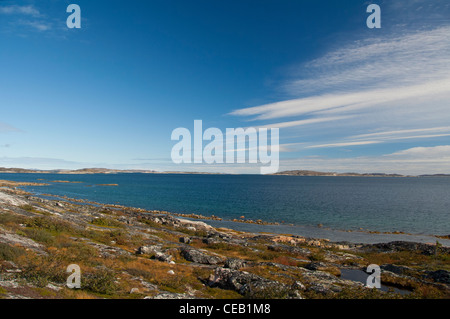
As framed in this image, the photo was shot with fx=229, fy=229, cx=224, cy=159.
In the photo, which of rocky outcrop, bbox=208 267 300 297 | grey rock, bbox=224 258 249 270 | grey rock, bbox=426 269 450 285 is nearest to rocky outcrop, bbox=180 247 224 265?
grey rock, bbox=224 258 249 270

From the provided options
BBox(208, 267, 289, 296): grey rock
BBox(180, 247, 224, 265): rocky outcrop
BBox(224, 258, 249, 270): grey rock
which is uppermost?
BBox(208, 267, 289, 296): grey rock

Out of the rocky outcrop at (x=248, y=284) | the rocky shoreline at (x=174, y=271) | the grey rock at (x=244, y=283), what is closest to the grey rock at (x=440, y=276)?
the rocky shoreline at (x=174, y=271)

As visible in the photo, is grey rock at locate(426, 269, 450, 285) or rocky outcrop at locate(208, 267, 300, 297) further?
grey rock at locate(426, 269, 450, 285)

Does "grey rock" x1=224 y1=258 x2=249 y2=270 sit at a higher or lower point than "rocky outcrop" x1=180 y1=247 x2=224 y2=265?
higher

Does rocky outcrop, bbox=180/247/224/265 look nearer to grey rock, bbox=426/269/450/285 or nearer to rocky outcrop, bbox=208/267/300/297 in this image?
rocky outcrop, bbox=208/267/300/297

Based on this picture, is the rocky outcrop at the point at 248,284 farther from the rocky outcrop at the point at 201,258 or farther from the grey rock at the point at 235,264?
the rocky outcrop at the point at 201,258

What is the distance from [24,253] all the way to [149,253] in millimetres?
12065

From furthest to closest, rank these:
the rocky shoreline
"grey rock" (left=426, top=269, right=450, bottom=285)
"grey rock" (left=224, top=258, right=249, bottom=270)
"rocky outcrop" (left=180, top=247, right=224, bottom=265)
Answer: "rocky outcrop" (left=180, top=247, right=224, bottom=265) < "grey rock" (left=224, top=258, right=249, bottom=270) < "grey rock" (left=426, top=269, right=450, bottom=285) < the rocky shoreline

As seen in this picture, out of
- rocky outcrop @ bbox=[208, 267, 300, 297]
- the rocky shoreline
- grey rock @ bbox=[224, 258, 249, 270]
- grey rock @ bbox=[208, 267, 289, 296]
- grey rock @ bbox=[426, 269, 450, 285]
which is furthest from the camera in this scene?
grey rock @ bbox=[224, 258, 249, 270]

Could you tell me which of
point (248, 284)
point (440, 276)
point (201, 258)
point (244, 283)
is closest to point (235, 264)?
point (201, 258)

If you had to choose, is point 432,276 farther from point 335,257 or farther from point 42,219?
point 42,219

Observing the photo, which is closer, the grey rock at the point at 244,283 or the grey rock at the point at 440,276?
the grey rock at the point at 244,283

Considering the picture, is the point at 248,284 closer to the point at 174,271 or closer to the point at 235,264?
the point at 235,264
